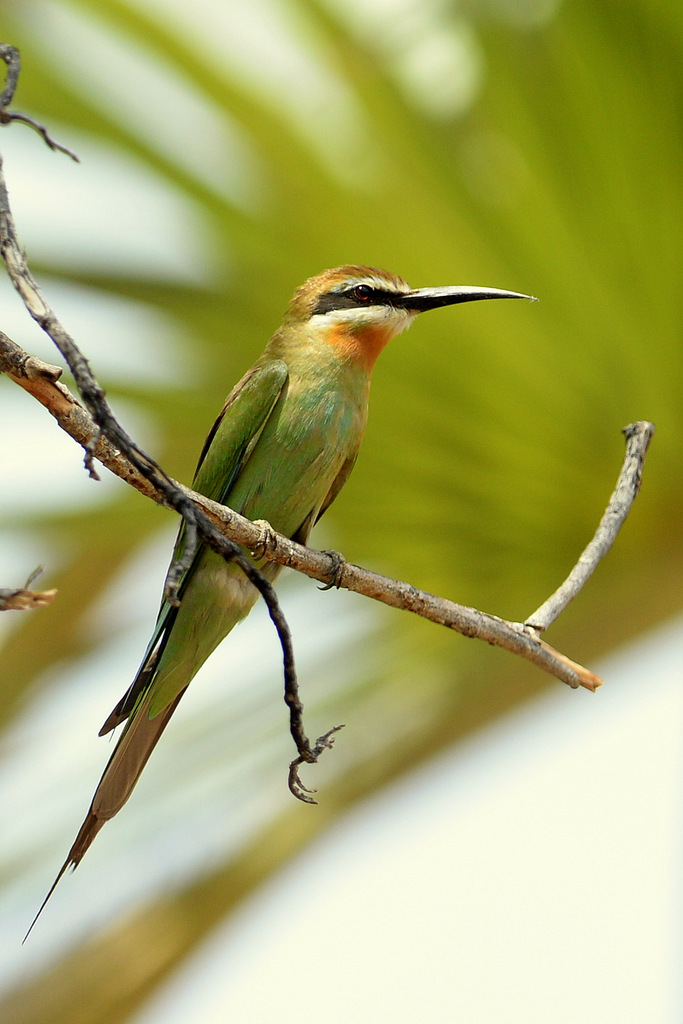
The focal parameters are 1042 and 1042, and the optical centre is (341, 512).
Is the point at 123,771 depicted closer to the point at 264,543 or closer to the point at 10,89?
the point at 264,543

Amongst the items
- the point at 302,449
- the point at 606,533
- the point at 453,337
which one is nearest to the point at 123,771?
the point at 302,449

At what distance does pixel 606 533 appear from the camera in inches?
76.9

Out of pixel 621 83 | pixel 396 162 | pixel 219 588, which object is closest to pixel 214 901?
pixel 219 588

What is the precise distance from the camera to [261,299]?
3.03 m

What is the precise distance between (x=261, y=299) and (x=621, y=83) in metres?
1.18

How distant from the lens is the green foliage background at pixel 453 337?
2383 millimetres

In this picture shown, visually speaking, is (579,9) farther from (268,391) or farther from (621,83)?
(268,391)

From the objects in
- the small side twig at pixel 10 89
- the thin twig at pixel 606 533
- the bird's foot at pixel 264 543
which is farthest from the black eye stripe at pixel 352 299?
the small side twig at pixel 10 89

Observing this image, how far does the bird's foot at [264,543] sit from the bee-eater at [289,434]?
548mm

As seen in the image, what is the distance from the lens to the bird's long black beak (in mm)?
2535

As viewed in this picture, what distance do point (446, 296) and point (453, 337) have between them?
120 millimetres

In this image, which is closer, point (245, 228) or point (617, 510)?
point (617, 510)

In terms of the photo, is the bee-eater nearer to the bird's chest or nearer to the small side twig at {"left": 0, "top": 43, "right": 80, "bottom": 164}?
the bird's chest

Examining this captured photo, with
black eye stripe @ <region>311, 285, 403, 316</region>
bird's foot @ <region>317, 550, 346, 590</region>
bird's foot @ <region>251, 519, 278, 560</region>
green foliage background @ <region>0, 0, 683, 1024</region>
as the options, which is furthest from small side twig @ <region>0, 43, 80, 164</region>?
black eye stripe @ <region>311, 285, 403, 316</region>
